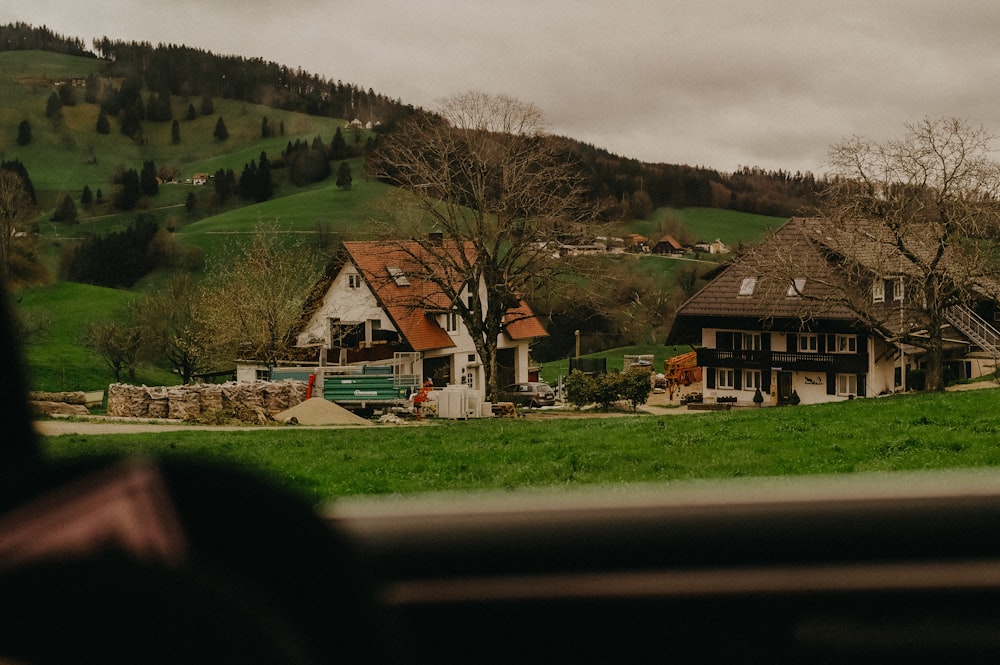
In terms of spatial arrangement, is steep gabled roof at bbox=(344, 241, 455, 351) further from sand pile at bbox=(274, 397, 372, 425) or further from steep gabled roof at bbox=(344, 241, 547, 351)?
sand pile at bbox=(274, 397, 372, 425)

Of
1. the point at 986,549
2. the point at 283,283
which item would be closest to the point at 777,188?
the point at 986,549

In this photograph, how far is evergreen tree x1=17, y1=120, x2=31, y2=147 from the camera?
1.05m

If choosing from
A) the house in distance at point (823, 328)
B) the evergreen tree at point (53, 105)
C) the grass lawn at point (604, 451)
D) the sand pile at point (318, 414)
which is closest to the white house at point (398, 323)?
the sand pile at point (318, 414)

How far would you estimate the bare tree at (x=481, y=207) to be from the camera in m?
24.2

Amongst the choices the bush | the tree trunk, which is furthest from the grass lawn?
the bush

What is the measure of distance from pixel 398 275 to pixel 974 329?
1332 cm

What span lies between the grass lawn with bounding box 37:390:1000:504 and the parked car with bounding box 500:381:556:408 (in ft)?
46.3

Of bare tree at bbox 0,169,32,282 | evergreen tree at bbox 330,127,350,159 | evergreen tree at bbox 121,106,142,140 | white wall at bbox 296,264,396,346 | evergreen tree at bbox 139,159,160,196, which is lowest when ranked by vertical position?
bare tree at bbox 0,169,32,282

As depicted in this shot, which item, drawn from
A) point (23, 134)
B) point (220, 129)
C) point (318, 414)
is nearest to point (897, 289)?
point (318, 414)

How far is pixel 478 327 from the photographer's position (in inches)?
1011

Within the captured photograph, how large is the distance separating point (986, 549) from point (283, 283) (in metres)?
22.4

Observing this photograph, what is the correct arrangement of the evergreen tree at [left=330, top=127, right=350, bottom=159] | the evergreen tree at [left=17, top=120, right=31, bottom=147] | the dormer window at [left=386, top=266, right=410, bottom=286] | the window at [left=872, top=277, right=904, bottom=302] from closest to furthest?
1. the evergreen tree at [left=17, top=120, right=31, bottom=147]
2. the evergreen tree at [left=330, top=127, right=350, bottom=159]
3. the window at [left=872, top=277, right=904, bottom=302]
4. the dormer window at [left=386, top=266, right=410, bottom=286]

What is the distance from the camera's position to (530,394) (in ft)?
85.8

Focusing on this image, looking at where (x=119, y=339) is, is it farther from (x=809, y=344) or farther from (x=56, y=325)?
(x=809, y=344)
